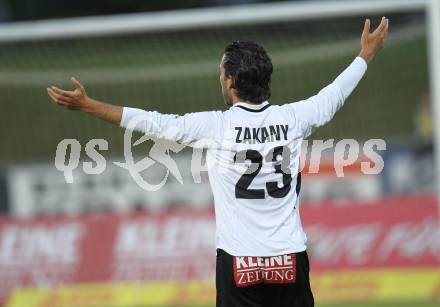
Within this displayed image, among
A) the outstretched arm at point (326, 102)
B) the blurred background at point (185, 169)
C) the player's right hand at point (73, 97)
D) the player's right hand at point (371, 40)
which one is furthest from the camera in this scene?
the blurred background at point (185, 169)

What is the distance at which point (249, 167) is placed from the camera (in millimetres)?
4770

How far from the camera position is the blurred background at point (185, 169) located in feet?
37.3

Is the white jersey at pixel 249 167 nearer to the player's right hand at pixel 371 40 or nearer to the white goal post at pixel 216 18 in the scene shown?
the player's right hand at pixel 371 40

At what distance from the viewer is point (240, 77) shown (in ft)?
15.5

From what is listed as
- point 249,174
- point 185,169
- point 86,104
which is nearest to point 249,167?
point 249,174

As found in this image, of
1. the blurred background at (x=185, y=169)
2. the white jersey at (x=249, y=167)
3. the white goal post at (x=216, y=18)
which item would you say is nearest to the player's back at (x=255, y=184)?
the white jersey at (x=249, y=167)

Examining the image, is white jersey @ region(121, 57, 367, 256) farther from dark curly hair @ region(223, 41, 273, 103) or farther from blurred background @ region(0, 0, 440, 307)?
blurred background @ region(0, 0, 440, 307)

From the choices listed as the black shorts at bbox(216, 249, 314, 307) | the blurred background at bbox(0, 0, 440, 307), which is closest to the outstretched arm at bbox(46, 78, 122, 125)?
the black shorts at bbox(216, 249, 314, 307)

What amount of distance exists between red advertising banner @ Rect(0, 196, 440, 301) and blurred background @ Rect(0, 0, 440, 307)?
1 centimetres

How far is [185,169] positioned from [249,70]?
8734 mm

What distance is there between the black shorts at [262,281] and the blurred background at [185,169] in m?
5.00

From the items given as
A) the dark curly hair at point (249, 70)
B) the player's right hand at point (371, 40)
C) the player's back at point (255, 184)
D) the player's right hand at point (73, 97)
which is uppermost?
the player's right hand at point (371, 40)

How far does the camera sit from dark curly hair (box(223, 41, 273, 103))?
471 cm

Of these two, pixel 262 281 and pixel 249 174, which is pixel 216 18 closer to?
pixel 249 174
